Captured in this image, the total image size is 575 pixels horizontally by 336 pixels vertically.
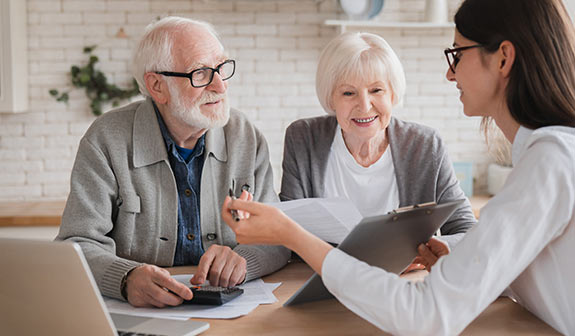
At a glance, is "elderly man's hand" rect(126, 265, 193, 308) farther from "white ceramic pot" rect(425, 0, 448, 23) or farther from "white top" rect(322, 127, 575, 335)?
"white ceramic pot" rect(425, 0, 448, 23)

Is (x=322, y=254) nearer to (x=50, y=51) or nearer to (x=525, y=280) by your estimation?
(x=525, y=280)

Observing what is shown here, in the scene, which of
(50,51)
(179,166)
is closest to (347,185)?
(179,166)

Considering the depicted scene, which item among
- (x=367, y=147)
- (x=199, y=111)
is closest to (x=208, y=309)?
(x=199, y=111)

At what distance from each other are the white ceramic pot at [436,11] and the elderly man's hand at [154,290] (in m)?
2.78

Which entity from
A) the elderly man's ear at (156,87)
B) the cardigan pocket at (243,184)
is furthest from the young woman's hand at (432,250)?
the elderly man's ear at (156,87)

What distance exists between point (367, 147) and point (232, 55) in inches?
71.4

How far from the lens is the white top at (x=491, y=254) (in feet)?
3.72

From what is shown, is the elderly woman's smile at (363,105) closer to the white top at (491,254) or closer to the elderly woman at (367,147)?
the elderly woman at (367,147)

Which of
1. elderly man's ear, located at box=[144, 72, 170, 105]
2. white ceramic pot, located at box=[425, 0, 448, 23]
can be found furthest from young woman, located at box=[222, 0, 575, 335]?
white ceramic pot, located at box=[425, 0, 448, 23]

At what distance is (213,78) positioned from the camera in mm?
2135

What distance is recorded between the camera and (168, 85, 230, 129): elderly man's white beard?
2.09m

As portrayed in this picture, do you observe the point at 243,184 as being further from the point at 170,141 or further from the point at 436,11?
the point at 436,11

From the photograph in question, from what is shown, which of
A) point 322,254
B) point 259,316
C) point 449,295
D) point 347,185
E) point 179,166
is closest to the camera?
point 449,295

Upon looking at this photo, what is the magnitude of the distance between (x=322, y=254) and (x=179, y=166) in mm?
978
